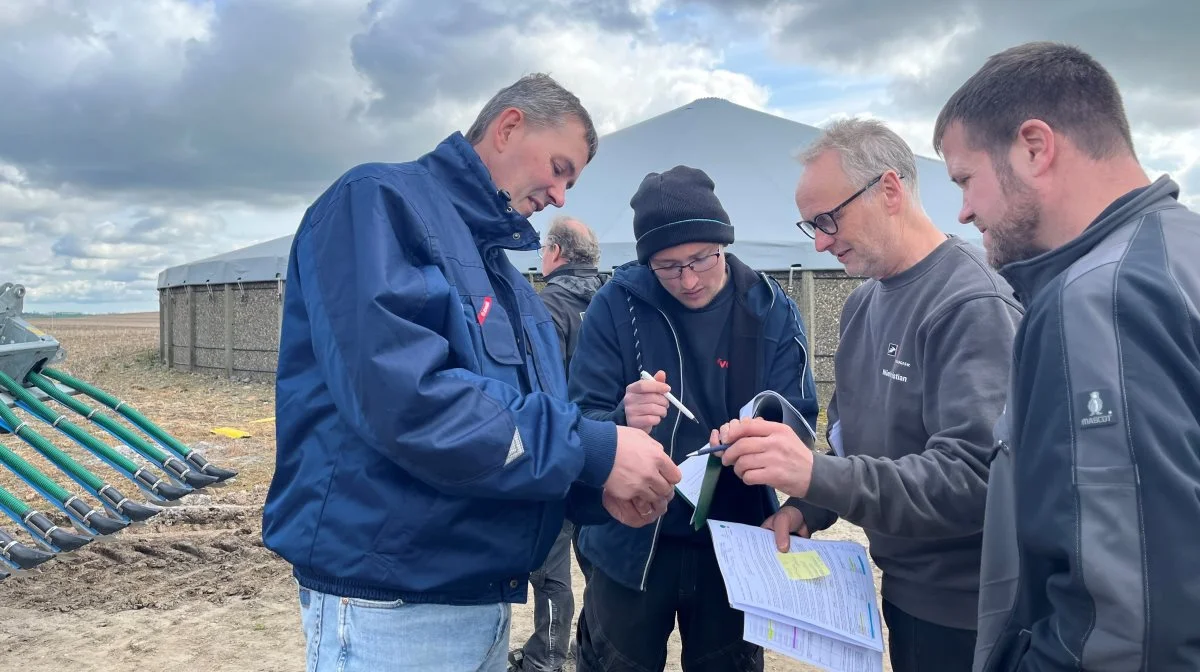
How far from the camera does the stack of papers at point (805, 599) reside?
1.88 meters

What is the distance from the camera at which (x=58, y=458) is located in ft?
17.7

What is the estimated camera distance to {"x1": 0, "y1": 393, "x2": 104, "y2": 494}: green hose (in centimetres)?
506

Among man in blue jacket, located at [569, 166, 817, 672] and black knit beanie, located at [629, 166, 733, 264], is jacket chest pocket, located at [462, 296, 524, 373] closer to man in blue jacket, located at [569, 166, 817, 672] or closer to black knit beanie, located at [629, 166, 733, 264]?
man in blue jacket, located at [569, 166, 817, 672]

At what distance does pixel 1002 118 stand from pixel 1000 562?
0.80 meters

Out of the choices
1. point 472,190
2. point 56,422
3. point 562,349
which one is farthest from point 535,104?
point 56,422

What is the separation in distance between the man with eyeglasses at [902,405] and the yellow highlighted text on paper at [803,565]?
6cm

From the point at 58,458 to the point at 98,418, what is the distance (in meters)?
0.54

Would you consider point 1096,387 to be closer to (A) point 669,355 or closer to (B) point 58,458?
(A) point 669,355

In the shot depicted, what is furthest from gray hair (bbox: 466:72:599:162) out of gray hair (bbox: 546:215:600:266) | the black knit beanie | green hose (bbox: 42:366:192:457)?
green hose (bbox: 42:366:192:457)

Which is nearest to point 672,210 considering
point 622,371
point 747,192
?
point 622,371

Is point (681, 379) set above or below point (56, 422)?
above

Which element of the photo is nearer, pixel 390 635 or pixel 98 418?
pixel 390 635

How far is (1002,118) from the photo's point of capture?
4.75ft

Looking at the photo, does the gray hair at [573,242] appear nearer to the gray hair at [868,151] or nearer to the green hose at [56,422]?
the gray hair at [868,151]
